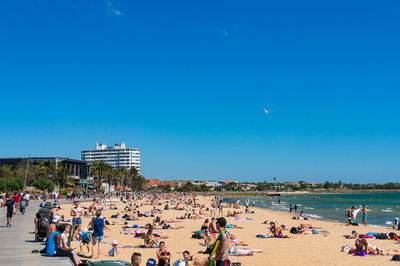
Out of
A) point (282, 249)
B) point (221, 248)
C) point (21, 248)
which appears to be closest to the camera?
point (221, 248)

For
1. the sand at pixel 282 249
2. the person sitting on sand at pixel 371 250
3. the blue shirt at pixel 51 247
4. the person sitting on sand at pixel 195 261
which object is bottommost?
the sand at pixel 282 249

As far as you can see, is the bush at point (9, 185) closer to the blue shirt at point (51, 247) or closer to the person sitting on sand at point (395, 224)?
the blue shirt at point (51, 247)

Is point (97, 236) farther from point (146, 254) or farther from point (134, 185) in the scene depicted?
point (134, 185)

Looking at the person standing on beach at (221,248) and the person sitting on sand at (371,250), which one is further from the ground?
the person standing on beach at (221,248)

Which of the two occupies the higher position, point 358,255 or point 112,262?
point 112,262

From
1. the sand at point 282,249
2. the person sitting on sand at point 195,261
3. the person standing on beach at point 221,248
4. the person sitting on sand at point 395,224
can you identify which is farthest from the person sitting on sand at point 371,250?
the person sitting on sand at point 395,224

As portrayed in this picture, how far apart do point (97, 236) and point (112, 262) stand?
3.04 metres

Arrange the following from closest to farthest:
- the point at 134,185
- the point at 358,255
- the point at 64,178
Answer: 1. the point at 358,255
2. the point at 64,178
3. the point at 134,185

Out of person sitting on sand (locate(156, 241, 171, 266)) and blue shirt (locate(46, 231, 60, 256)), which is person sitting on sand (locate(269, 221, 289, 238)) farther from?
blue shirt (locate(46, 231, 60, 256))

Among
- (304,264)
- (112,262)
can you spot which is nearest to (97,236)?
(112,262)

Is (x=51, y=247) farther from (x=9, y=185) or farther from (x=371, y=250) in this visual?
(x=9, y=185)

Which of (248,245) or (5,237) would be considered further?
(248,245)

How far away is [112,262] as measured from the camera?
8367mm

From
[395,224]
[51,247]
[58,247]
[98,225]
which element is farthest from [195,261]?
[395,224]
